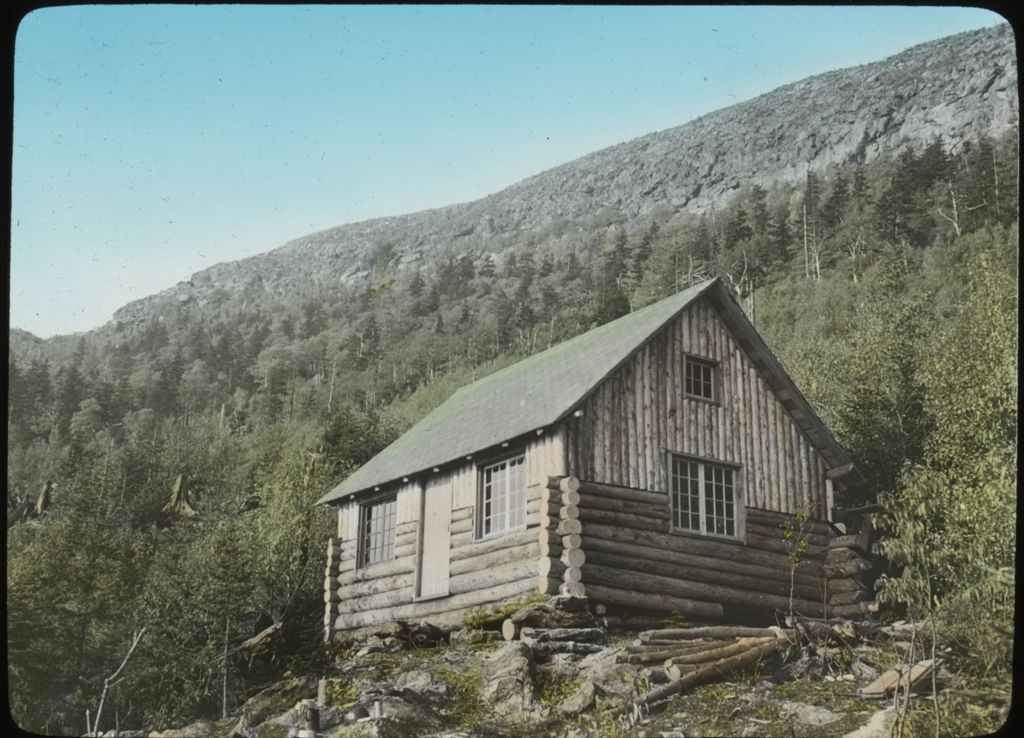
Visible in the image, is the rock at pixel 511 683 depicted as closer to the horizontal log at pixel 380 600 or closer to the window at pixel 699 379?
the horizontal log at pixel 380 600

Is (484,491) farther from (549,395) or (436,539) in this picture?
(549,395)

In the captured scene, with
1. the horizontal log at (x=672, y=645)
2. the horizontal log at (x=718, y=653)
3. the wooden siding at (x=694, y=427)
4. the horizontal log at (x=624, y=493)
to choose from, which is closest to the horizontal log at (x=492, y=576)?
the horizontal log at (x=624, y=493)

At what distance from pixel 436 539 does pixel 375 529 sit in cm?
118

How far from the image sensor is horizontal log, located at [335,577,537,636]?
1356cm

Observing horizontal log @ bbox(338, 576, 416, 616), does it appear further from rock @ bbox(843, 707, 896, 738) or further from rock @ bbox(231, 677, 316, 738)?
Answer: rock @ bbox(843, 707, 896, 738)

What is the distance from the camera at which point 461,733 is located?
1040 cm

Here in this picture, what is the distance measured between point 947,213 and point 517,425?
6.03 meters

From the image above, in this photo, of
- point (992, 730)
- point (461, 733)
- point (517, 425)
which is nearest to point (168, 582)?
point (461, 733)

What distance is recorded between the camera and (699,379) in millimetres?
15250

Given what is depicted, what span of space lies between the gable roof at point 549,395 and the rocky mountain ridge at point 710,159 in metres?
1.55

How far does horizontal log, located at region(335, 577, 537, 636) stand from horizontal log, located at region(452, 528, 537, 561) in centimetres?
49

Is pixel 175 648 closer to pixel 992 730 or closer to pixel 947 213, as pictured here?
pixel 992 730

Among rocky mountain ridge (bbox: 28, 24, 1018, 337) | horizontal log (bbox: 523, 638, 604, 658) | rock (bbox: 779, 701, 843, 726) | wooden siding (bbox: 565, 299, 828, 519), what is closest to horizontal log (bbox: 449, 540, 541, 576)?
wooden siding (bbox: 565, 299, 828, 519)

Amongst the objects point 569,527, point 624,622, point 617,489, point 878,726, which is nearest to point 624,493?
point 617,489
